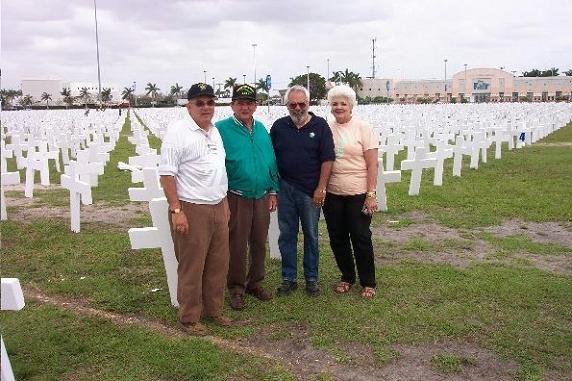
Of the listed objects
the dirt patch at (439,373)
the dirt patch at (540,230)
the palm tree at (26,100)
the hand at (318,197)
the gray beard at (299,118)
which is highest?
the palm tree at (26,100)

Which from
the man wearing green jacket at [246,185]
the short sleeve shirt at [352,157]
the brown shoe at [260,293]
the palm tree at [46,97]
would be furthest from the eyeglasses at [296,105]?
the palm tree at [46,97]

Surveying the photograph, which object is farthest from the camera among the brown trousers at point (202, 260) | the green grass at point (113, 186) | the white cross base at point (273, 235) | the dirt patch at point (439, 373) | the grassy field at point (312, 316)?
the green grass at point (113, 186)

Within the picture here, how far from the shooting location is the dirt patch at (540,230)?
6164mm

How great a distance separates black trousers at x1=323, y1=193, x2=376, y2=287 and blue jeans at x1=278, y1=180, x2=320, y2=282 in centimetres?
13

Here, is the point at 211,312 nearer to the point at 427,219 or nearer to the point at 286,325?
the point at 286,325

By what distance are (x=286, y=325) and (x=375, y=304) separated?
0.73 metres

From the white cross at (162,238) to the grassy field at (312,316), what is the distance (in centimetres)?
24

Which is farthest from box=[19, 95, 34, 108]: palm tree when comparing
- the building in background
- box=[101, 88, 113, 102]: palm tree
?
the building in background

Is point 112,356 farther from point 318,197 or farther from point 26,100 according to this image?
point 26,100

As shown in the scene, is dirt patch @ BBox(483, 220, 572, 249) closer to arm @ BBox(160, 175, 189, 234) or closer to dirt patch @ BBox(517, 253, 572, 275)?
dirt patch @ BBox(517, 253, 572, 275)

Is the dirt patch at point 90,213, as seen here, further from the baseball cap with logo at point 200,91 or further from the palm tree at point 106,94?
the palm tree at point 106,94

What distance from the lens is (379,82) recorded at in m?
91.2

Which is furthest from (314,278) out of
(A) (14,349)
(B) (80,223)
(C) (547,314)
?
(B) (80,223)

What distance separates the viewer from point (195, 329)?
384 centimetres
